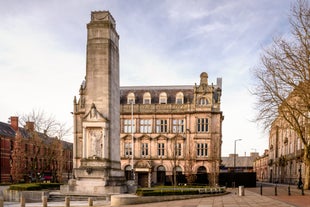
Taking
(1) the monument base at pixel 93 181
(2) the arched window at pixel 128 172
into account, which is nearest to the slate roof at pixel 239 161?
(2) the arched window at pixel 128 172

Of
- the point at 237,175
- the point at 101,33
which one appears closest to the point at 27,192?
the point at 101,33

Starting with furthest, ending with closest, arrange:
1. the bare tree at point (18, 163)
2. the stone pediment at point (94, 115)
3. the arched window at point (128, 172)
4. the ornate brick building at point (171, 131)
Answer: the arched window at point (128, 172), the ornate brick building at point (171, 131), the bare tree at point (18, 163), the stone pediment at point (94, 115)

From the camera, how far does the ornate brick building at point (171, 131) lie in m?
65.9

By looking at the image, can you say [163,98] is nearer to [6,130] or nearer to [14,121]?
[6,130]

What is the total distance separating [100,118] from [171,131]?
35373 mm

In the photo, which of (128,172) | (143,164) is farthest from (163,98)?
(128,172)

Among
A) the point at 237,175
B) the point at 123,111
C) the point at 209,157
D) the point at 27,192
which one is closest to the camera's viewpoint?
the point at 27,192

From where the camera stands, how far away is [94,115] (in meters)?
34.0

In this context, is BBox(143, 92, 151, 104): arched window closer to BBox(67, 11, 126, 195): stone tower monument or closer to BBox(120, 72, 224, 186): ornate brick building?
BBox(120, 72, 224, 186): ornate brick building

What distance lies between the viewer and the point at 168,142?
67875mm

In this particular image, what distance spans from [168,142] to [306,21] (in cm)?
4024

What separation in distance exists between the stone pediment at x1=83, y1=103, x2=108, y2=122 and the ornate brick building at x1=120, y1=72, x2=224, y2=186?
104 feet

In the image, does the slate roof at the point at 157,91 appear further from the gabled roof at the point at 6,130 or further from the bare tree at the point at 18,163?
the gabled roof at the point at 6,130

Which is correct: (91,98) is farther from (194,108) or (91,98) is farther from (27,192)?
A: (194,108)
